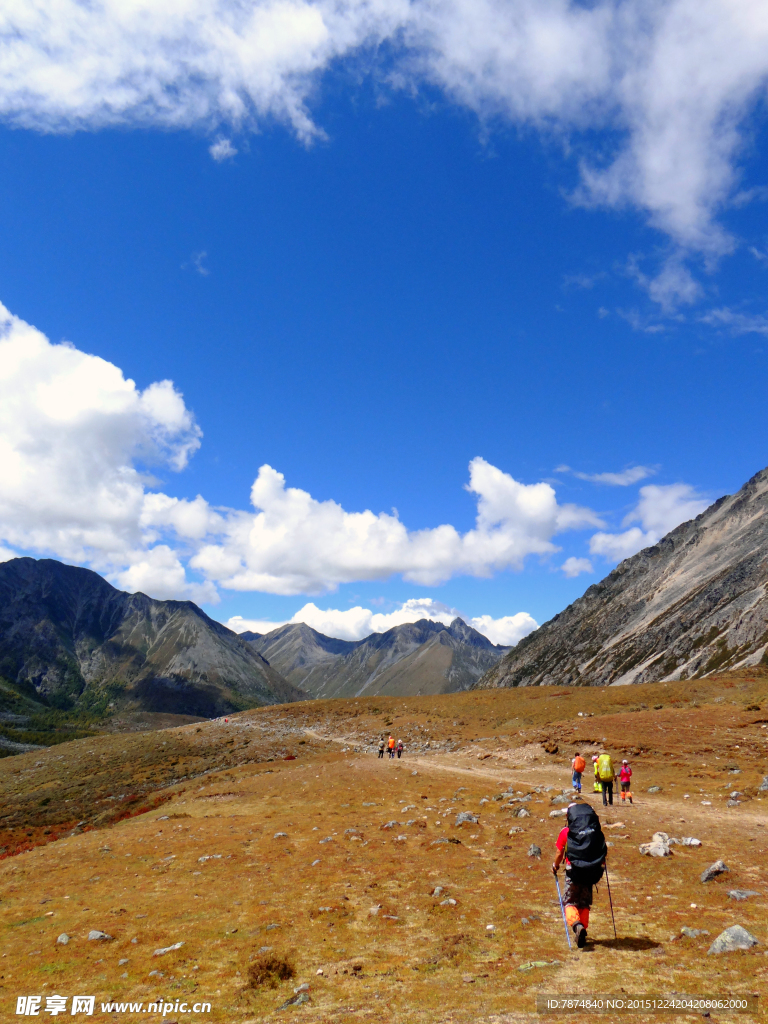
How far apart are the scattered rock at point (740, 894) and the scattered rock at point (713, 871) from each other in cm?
105

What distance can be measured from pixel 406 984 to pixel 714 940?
18.5ft

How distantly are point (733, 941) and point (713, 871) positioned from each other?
480 centimetres

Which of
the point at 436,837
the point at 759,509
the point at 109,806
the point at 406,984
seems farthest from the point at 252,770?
the point at 759,509

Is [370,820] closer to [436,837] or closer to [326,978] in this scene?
[436,837]

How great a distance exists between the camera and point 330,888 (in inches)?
602

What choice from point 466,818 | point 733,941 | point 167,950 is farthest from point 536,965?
point 466,818

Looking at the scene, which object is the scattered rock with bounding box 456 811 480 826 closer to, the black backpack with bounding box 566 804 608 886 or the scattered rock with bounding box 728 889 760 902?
the scattered rock with bounding box 728 889 760 902

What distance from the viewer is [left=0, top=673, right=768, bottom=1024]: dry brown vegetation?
926 centimetres

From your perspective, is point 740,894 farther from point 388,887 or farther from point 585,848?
point 388,887

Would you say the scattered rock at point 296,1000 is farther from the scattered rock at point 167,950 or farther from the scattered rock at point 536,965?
the scattered rock at point 167,950

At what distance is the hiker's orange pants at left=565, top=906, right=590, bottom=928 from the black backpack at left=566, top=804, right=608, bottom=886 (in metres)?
0.54

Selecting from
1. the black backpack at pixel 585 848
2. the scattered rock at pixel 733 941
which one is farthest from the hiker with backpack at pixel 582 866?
the scattered rock at pixel 733 941

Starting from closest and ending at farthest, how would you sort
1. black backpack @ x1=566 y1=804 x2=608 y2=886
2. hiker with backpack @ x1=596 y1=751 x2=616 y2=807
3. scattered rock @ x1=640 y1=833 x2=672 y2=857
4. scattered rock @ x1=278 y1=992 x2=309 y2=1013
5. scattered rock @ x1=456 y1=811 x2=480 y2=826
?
scattered rock @ x1=278 y1=992 x2=309 y2=1013
black backpack @ x1=566 y1=804 x2=608 y2=886
scattered rock @ x1=640 y1=833 x2=672 y2=857
scattered rock @ x1=456 y1=811 x2=480 y2=826
hiker with backpack @ x1=596 y1=751 x2=616 y2=807

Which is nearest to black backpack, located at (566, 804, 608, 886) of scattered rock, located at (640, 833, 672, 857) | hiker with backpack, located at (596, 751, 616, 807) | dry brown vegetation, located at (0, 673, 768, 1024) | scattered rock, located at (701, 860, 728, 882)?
dry brown vegetation, located at (0, 673, 768, 1024)
